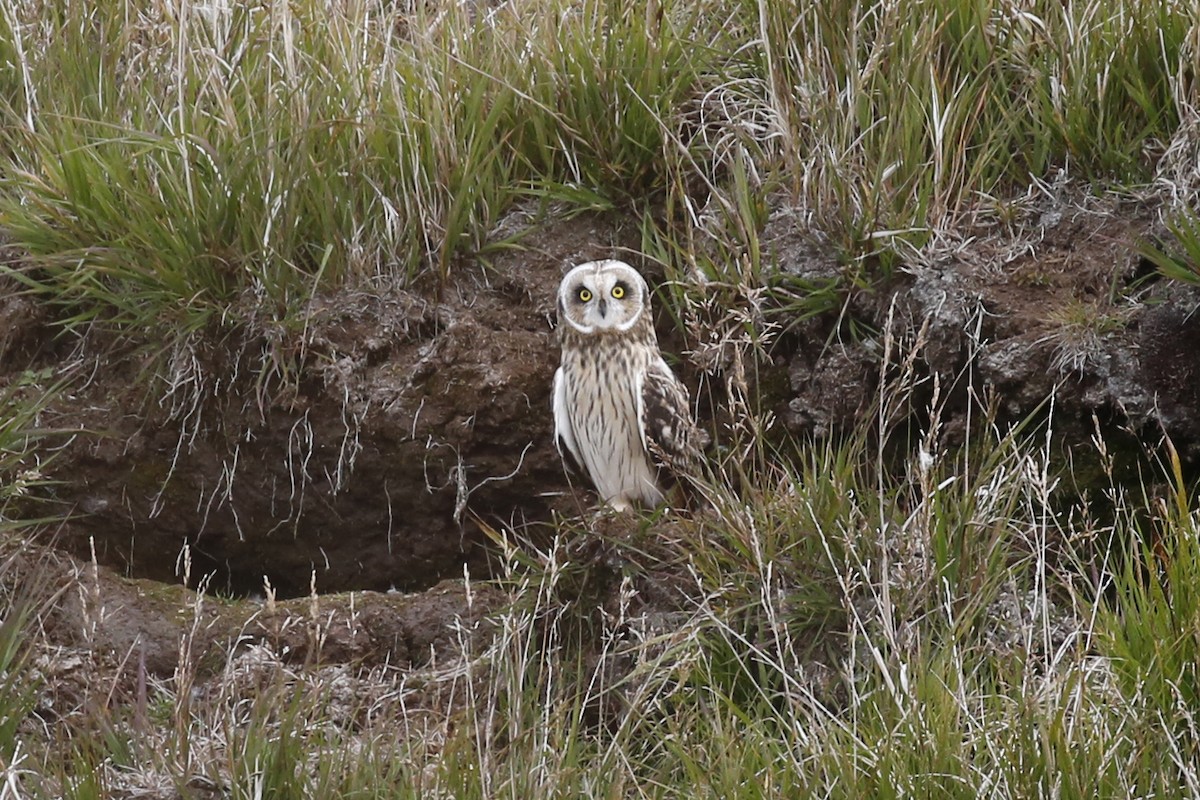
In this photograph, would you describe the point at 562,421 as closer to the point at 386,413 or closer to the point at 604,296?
the point at 604,296

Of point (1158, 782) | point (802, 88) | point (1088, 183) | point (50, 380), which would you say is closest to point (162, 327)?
point (50, 380)

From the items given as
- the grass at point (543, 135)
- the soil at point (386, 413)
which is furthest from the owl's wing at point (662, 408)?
the grass at point (543, 135)

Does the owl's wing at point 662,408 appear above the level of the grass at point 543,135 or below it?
below

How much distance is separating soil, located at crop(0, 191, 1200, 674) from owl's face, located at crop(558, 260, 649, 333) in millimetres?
172

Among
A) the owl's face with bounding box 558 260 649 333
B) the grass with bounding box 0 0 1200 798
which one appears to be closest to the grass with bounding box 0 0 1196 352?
the grass with bounding box 0 0 1200 798

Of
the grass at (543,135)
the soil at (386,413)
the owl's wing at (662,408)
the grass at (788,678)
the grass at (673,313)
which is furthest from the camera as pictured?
the owl's wing at (662,408)

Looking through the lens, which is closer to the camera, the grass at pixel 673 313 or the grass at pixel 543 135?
the grass at pixel 673 313

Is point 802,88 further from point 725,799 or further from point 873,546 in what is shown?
point 725,799

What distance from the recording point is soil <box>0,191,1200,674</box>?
170 inches

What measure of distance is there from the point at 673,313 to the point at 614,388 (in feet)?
1.00

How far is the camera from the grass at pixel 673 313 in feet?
9.75

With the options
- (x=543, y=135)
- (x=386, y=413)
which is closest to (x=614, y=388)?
(x=386, y=413)

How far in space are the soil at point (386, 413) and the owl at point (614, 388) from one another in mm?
163

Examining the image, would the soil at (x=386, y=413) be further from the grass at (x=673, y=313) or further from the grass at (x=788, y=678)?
the grass at (x=788, y=678)
